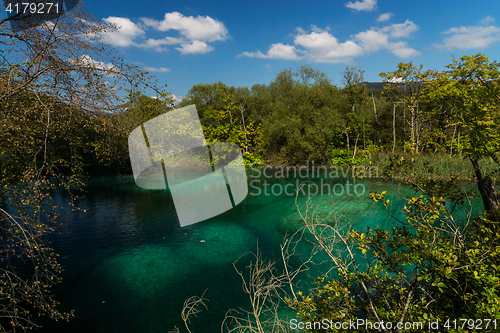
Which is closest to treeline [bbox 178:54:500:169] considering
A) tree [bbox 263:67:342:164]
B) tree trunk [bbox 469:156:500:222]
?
tree [bbox 263:67:342:164]

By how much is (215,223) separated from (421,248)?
34.3 ft

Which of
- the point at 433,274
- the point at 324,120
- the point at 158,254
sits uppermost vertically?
the point at 324,120

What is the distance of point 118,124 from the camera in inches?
160

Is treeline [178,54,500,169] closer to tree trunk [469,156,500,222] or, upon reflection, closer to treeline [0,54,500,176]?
treeline [0,54,500,176]

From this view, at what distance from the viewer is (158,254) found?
29.3ft

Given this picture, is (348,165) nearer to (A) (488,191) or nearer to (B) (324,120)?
(A) (488,191)

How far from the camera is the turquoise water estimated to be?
598 cm

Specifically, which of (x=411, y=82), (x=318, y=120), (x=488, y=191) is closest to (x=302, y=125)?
(x=318, y=120)

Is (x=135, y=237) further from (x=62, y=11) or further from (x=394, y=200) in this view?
(x=394, y=200)

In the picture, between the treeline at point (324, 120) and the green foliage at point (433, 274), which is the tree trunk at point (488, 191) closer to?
the green foliage at point (433, 274)

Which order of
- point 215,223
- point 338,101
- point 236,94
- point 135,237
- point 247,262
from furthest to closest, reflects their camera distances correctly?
point 236,94 < point 338,101 < point 215,223 < point 135,237 < point 247,262

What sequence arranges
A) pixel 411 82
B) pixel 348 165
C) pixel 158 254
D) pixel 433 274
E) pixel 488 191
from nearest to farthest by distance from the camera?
pixel 433 274
pixel 488 191
pixel 348 165
pixel 158 254
pixel 411 82

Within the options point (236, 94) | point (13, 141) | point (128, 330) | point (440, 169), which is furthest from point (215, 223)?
point (236, 94)

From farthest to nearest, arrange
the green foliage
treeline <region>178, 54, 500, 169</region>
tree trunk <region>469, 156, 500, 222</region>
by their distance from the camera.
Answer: treeline <region>178, 54, 500, 169</region> < tree trunk <region>469, 156, 500, 222</region> < the green foliage
